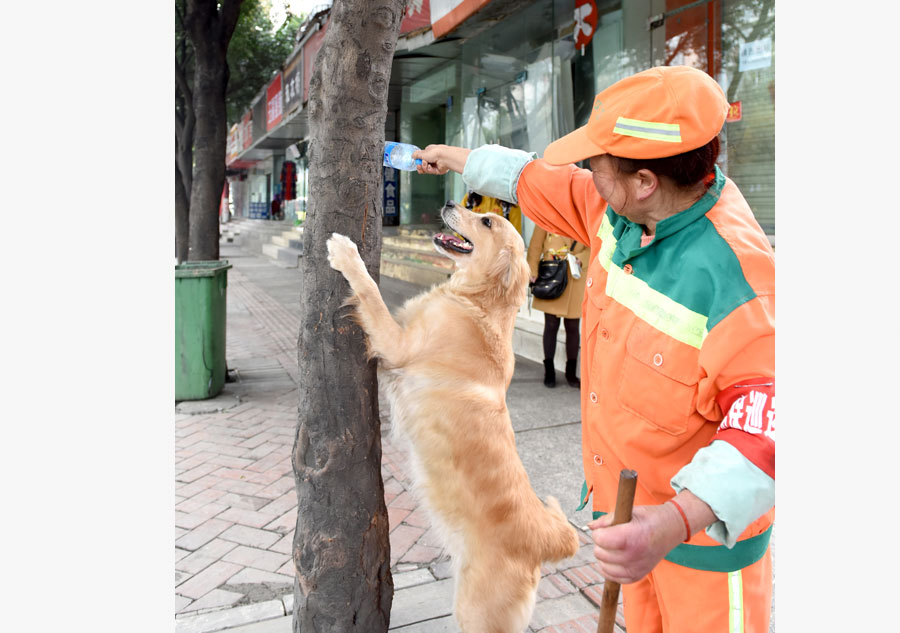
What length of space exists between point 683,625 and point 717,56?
19.3 ft

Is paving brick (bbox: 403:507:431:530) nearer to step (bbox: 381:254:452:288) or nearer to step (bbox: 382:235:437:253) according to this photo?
step (bbox: 381:254:452:288)

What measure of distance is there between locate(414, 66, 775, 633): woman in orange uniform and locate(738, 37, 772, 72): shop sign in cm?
484

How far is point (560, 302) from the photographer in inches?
237

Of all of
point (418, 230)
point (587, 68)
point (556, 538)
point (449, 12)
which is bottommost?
point (556, 538)

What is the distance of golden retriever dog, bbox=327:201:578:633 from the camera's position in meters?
2.29

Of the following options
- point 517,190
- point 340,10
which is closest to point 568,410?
point 517,190

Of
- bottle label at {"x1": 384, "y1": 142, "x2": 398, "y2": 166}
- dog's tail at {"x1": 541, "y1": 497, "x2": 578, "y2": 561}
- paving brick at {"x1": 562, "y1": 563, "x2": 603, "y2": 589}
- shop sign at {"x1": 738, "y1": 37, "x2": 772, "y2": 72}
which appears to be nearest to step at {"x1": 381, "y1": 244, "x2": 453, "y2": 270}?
shop sign at {"x1": 738, "y1": 37, "x2": 772, "y2": 72}

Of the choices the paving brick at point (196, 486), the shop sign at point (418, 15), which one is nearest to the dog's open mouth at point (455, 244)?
the paving brick at point (196, 486)

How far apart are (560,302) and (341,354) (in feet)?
13.3

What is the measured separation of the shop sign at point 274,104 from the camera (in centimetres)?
1745

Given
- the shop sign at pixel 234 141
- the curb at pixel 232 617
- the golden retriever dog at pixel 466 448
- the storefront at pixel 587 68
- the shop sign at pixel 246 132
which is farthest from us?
the shop sign at pixel 234 141

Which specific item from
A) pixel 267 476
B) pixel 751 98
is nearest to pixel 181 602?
pixel 267 476

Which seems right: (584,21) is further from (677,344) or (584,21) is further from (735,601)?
(735,601)

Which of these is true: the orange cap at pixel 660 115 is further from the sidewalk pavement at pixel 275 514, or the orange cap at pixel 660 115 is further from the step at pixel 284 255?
the step at pixel 284 255
